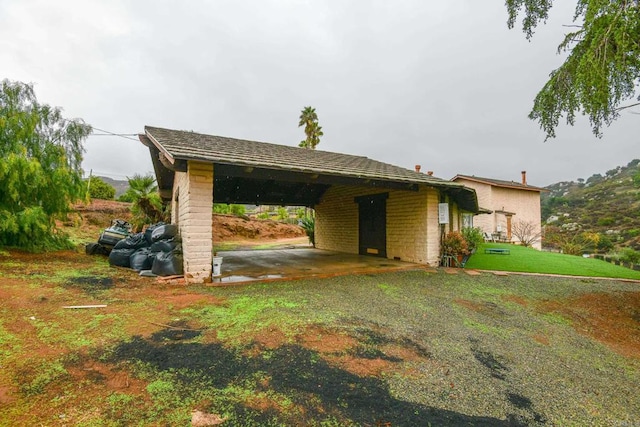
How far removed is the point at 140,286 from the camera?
16.0 feet

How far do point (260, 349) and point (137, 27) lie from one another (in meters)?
16.0

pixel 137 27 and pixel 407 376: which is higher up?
pixel 137 27

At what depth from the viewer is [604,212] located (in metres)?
26.2

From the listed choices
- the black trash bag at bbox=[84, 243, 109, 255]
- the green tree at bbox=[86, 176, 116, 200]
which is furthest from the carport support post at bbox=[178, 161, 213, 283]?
the green tree at bbox=[86, 176, 116, 200]

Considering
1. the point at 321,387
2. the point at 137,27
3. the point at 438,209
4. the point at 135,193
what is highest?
the point at 137,27

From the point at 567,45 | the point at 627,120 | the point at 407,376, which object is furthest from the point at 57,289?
the point at 627,120

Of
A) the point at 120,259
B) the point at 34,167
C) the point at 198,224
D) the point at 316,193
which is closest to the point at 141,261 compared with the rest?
the point at 120,259

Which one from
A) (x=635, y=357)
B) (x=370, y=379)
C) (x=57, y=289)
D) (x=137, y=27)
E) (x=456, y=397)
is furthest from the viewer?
(x=137, y=27)

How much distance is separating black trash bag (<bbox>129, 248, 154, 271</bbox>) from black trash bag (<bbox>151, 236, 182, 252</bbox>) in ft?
0.69

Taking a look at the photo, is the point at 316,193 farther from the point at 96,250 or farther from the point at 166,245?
the point at 96,250

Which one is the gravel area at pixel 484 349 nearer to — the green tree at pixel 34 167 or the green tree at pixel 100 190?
the green tree at pixel 34 167

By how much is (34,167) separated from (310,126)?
20.4 m

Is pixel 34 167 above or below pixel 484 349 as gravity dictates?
above

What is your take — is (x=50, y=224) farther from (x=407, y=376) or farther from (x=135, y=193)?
(x=407, y=376)
